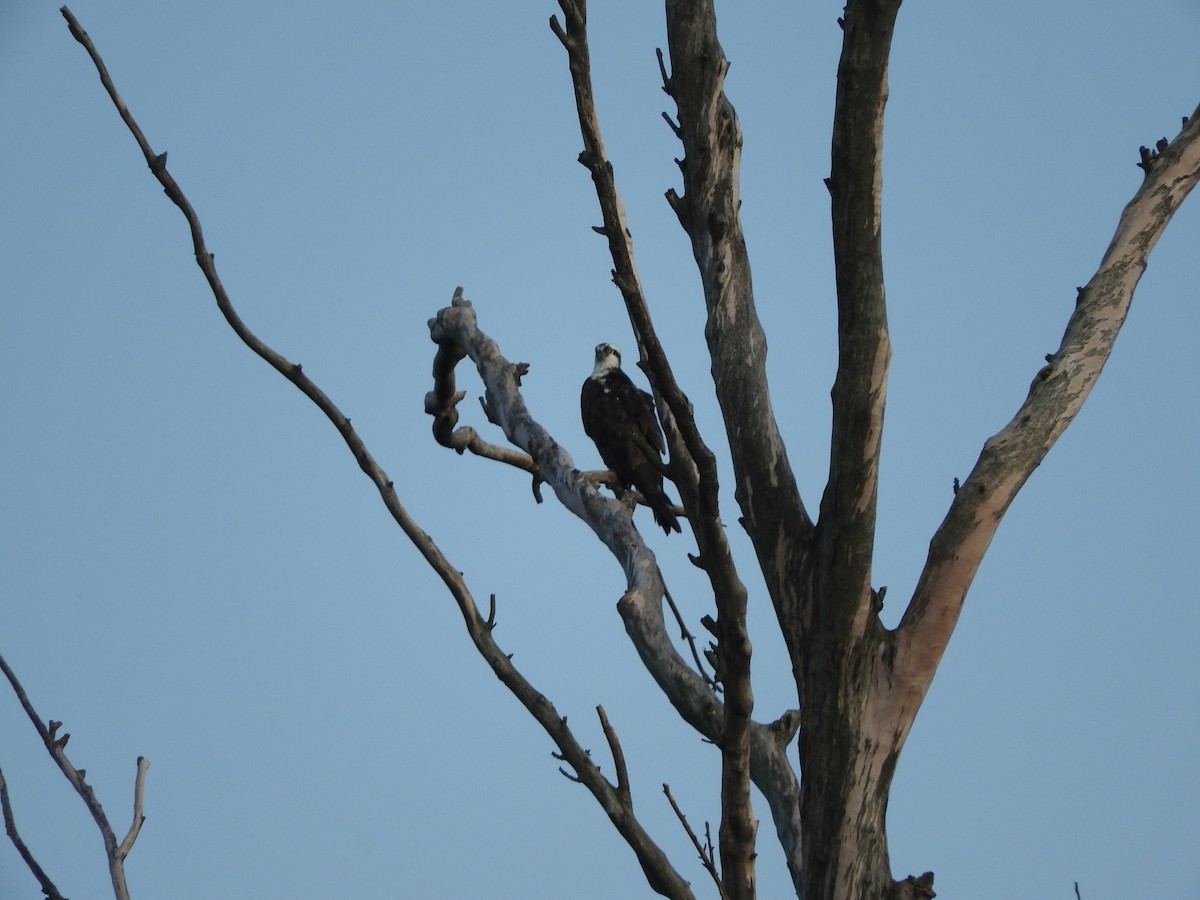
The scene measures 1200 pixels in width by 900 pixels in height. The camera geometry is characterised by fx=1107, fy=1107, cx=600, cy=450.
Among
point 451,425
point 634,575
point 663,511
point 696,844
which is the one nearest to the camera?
point 696,844

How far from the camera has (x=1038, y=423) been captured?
2.36 meters

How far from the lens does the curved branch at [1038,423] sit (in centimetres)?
219

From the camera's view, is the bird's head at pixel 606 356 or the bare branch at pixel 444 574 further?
the bird's head at pixel 606 356

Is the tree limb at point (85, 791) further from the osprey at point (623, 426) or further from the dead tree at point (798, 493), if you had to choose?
the osprey at point (623, 426)

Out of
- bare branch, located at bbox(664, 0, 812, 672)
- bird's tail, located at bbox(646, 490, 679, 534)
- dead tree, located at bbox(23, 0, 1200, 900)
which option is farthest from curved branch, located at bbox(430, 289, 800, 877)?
bird's tail, located at bbox(646, 490, 679, 534)

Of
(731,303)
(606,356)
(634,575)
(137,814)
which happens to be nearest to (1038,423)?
(731,303)

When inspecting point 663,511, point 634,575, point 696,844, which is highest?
point 663,511

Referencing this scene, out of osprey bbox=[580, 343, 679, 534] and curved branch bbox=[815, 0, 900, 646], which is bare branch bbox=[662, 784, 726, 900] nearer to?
curved branch bbox=[815, 0, 900, 646]

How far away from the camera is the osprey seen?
6008 mm

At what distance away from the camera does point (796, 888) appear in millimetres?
2207

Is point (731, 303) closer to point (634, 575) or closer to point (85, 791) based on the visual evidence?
point (634, 575)

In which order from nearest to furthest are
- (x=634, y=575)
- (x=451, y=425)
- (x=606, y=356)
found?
(x=634, y=575), (x=451, y=425), (x=606, y=356)

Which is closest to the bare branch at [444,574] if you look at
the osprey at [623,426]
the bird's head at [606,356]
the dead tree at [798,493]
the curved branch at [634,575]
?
the dead tree at [798,493]

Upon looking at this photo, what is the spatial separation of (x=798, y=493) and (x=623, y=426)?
4.47 m
